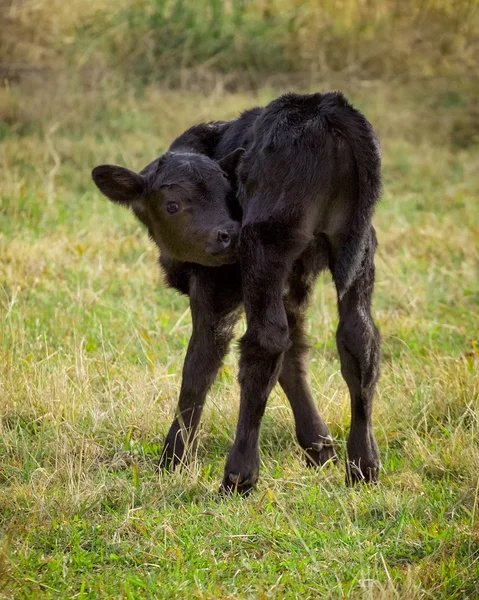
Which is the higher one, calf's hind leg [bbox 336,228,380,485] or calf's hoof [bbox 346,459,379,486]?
calf's hind leg [bbox 336,228,380,485]

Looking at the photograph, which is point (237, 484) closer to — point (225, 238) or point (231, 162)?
Answer: point (225, 238)

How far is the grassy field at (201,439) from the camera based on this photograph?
3088 mm

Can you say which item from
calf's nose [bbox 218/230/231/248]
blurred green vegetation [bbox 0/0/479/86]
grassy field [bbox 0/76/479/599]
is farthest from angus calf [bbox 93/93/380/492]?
blurred green vegetation [bbox 0/0/479/86]

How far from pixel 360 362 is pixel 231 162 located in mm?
1182

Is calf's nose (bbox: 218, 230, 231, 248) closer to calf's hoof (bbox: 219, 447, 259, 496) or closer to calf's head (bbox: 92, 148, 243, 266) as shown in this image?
calf's head (bbox: 92, 148, 243, 266)

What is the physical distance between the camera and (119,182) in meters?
4.26

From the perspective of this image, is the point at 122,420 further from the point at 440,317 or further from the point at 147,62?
the point at 147,62

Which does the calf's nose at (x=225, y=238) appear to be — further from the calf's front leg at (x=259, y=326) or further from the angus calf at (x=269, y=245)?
the calf's front leg at (x=259, y=326)

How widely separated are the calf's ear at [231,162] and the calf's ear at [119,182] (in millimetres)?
420

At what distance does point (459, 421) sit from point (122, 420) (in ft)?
5.86

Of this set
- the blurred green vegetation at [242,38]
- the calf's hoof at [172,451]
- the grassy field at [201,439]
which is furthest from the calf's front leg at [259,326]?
the blurred green vegetation at [242,38]

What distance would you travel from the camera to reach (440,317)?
6.61 meters

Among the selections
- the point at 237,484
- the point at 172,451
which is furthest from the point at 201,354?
the point at 237,484

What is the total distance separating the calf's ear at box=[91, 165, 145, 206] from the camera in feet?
13.9
